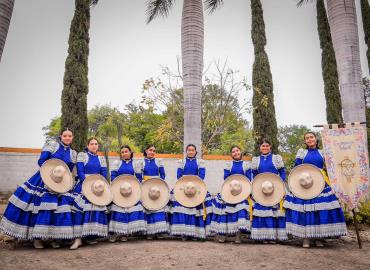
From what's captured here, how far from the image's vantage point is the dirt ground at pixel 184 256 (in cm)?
388

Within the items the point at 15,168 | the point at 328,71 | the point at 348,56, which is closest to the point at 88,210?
the point at 348,56

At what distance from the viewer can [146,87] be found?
Answer: 14672 millimetres

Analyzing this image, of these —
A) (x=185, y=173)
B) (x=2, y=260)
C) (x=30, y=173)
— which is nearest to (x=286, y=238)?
(x=185, y=173)

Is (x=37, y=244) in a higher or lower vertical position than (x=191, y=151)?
lower

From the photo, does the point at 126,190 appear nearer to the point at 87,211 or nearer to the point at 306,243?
the point at 87,211

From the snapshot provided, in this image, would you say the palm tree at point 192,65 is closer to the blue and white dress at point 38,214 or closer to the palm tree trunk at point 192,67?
the palm tree trunk at point 192,67

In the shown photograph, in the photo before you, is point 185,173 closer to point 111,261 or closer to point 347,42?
point 111,261

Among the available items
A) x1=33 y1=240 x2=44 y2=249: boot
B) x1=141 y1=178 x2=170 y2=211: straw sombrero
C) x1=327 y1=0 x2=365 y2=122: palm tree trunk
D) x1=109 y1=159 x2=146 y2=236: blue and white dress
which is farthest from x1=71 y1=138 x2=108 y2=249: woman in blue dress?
x1=327 y1=0 x2=365 y2=122: palm tree trunk

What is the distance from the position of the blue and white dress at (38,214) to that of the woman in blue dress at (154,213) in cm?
143

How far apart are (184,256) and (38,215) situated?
2.39 metres

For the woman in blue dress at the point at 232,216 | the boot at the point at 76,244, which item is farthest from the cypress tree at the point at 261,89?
the boot at the point at 76,244

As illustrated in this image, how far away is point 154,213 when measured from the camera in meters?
5.72

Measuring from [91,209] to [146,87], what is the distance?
1017 centimetres

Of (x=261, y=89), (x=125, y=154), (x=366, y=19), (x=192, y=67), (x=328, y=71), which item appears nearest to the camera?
(x=125, y=154)
